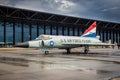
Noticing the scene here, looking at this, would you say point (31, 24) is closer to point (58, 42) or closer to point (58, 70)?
point (58, 42)

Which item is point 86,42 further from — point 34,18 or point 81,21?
point 81,21

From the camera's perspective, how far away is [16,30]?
8638 cm

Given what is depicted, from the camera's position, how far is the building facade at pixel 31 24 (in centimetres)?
7788

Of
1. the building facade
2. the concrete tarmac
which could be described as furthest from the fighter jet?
the building facade

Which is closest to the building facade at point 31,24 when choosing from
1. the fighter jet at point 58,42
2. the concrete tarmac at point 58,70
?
the fighter jet at point 58,42

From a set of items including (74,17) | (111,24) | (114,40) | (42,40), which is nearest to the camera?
(42,40)

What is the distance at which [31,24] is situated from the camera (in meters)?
88.4

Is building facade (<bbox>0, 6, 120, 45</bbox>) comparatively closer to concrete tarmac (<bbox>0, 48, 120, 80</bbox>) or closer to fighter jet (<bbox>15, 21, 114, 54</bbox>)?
fighter jet (<bbox>15, 21, 114, 54</bbox>)

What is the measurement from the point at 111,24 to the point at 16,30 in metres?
51.9

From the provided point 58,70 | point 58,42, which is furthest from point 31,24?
point 58,70

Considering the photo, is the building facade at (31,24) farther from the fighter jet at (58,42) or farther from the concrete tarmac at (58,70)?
the concrete tarmac at (58,70)

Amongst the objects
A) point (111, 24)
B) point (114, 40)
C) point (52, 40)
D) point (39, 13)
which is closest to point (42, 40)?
point (52, 40)

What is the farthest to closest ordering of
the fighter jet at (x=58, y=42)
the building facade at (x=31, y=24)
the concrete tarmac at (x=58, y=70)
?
the building facade at (x=31, y=24) < the fighter jet at (x=58, y=42) < the concrete tarmac at (x=58, y=70)

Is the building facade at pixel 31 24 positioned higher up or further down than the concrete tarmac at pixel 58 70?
higher up
